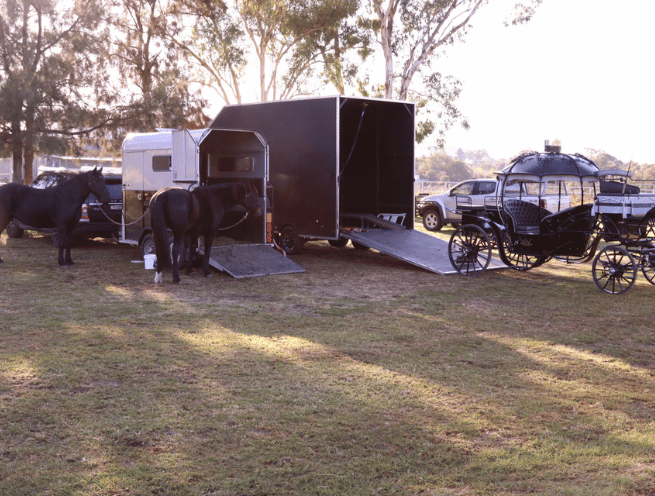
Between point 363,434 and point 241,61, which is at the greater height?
point 241,61

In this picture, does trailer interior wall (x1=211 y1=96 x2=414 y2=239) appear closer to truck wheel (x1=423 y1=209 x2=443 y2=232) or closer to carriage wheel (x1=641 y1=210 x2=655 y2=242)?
carriage wheel (x1=641 y1=210 x2=655 y2=242)

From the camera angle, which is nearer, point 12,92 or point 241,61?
point 12,92

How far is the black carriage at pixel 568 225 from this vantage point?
392 inches

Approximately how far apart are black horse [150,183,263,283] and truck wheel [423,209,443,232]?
37.7ft

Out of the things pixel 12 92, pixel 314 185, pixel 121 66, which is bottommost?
pixel 314 185

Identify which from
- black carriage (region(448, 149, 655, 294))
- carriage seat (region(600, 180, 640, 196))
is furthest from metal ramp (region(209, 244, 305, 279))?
carriage seat (region(600, 180, 640, 196))

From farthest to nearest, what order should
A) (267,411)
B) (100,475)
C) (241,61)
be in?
(241,61) < (267,411) < (100,475)

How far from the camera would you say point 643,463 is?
164 inches

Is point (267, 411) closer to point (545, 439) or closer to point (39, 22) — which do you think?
point (545, 439)

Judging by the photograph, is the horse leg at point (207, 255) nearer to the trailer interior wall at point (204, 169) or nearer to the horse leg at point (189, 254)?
the horse leg at point (189, 254)

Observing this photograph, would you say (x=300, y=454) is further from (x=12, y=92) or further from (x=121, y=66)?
(x=121, y=66)

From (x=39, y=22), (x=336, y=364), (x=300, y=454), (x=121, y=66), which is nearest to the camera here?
(x=300, y=454)

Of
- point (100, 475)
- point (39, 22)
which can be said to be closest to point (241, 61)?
point (39, 22)

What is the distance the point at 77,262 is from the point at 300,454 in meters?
10.2
